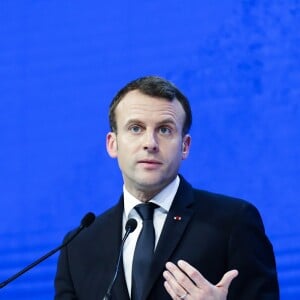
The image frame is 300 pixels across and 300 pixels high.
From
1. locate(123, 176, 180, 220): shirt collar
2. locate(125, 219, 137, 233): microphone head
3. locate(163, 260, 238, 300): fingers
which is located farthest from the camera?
locate(123, 176, 180, 220): shirt collar

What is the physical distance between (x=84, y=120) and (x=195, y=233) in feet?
3.64

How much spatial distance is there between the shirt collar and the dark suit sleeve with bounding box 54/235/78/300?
23 centimetres

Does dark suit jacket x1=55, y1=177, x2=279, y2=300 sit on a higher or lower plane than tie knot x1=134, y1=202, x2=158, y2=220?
lower

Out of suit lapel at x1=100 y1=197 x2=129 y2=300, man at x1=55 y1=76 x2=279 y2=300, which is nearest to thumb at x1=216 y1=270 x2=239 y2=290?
man at x1=55 y1=76 x2=279 y2=300

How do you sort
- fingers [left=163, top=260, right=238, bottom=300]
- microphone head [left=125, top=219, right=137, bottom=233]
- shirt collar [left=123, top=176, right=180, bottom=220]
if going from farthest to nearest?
shirt collar [left=123, top=176, right=180, bottom=220], microphone head [left=125, top=219, right=137, bottom=233], fingers [left=163, top=260, right=238, bottom=300]

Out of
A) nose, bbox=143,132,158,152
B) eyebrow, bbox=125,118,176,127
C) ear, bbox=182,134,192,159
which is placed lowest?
nose, bbox=143,132,158,152

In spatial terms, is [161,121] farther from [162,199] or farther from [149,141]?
[162,199]

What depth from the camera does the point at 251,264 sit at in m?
1.87

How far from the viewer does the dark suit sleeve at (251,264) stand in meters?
1.86

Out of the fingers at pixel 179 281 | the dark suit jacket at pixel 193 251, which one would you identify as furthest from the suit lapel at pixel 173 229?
the fingers at pixel 179 281

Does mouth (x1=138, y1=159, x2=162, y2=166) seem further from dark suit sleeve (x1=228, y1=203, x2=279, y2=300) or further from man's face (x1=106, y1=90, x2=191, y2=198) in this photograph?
dark suit sleeve (x1=228, y1=203, x2=279, y2=300)

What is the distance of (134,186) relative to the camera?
2.06 metres

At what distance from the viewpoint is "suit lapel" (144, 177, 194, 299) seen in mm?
1882

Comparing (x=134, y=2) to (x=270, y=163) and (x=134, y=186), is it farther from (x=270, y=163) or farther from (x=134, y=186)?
(x=134, y=186)
